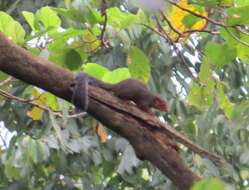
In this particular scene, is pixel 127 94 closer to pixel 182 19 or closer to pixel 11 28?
pixel 182 19

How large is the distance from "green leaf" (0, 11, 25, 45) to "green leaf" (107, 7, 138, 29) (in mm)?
201

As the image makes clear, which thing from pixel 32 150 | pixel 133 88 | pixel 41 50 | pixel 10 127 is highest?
pixel 133 88

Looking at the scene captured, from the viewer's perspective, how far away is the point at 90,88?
3.90 ft

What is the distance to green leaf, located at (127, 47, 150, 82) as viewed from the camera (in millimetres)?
1363

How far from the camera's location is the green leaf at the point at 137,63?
1363mm

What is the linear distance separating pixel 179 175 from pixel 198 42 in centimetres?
133

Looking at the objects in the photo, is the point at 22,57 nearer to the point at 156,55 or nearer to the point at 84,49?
the point at 84,49

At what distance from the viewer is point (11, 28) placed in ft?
4.49

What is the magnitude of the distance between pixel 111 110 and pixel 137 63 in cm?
24

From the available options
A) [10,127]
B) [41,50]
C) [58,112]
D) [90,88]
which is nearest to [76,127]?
[10,127]

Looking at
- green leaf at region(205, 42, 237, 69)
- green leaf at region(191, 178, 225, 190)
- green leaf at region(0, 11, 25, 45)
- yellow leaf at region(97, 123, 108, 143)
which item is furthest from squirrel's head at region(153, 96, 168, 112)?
yellow leaf at region(97, 123, 108, 143)

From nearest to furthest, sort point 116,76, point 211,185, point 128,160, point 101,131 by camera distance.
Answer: point 211,185
point 116,76
point 101,131
point 128,160

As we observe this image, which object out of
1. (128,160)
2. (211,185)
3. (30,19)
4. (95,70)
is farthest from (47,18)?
(128,160)

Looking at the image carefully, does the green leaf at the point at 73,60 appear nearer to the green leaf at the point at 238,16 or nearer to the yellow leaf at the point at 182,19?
the yellow leaf at the point at 182,19
